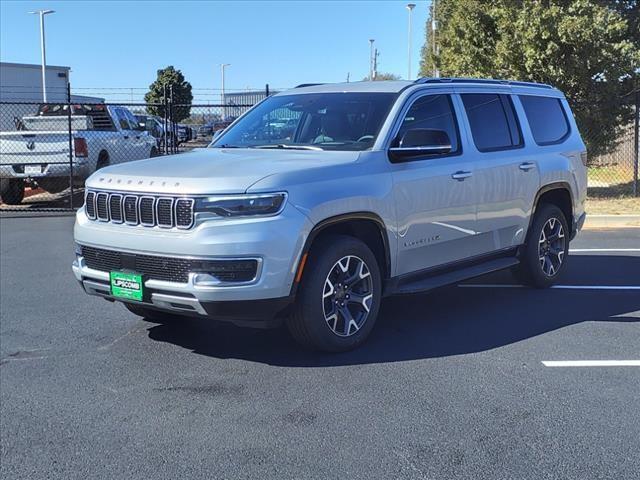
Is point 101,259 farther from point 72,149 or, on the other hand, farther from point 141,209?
point 72,149

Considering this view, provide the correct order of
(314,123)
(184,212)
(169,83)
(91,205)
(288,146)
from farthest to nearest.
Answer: (169,83)
(314,123)
(288,146)
(91,205)
(184,212)

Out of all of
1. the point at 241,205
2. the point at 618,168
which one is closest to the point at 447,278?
the point at 241,205

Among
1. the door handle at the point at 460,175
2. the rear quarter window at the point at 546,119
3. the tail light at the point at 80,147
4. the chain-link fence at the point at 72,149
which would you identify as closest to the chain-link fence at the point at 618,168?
the chain-link fence at the point at 72,149

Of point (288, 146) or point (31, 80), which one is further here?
point (31, 80)

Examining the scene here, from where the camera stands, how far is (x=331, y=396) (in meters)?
4.29

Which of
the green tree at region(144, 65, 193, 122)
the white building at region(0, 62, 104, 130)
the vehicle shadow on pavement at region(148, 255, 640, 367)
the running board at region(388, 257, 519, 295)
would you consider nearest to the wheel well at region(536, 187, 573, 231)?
the vehicle shadow on pavement at region(148, 255, 640, 367)

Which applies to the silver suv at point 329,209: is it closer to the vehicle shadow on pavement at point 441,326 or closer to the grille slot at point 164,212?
the grille slot at point 164,212

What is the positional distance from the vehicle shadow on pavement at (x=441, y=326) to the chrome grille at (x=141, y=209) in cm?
118

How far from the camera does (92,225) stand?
195 inches

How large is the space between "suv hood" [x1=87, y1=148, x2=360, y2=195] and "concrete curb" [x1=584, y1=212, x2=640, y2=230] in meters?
8.19

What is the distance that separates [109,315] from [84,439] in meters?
2.60

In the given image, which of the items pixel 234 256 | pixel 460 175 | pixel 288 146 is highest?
pixel 288 146

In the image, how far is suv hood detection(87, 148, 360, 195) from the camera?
14.4 feet

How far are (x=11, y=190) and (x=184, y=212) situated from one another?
1243cm
